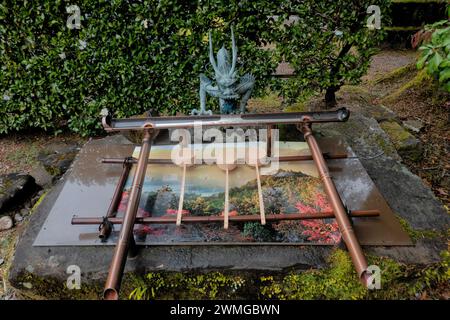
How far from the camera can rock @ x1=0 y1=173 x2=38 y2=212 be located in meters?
4.08

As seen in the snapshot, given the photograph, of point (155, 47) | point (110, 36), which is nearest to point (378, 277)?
point (155, 47)

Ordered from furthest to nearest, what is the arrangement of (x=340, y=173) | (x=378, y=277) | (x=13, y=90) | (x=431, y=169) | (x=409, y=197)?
(x=13, y=90), (x=431, y=169), (x=340, y=173), (x=409, y=197), (x=378, y=277)

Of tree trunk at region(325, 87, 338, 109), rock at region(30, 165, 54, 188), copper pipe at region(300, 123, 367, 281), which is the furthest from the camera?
tree trunk at region(325, 87, 338, 109)

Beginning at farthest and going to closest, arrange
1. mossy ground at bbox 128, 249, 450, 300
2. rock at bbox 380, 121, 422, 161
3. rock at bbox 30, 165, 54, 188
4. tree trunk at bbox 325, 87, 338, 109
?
tree trunk at bbox 325, 87, 338, 109, rock at bbox 30, 165, 54, 188, rock at bbox 380, 121, 422, 161, mossy ground at bbox 128, 249, 450, 300

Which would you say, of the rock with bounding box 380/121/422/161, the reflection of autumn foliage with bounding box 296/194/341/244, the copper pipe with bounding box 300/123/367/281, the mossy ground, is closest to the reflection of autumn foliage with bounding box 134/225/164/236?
the mossy ground

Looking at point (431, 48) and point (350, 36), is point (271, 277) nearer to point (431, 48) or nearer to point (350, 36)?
point (431, 48)

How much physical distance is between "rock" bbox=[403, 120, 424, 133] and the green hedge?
116 cm

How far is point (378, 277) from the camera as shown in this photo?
7.80 feet

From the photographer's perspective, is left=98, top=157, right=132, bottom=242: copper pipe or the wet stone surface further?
left=98, top=157, right=132, bottom=242: copper pipe

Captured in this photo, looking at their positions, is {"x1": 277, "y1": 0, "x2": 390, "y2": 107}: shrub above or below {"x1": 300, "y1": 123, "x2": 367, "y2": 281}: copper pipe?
above

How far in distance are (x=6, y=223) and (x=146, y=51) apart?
2848 mm

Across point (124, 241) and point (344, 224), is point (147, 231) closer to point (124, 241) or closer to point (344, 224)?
point (124, 241)

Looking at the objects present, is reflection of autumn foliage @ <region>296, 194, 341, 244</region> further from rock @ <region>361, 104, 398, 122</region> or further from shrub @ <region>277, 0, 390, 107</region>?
rock @ <region>361, 104, 398, 122</region>
